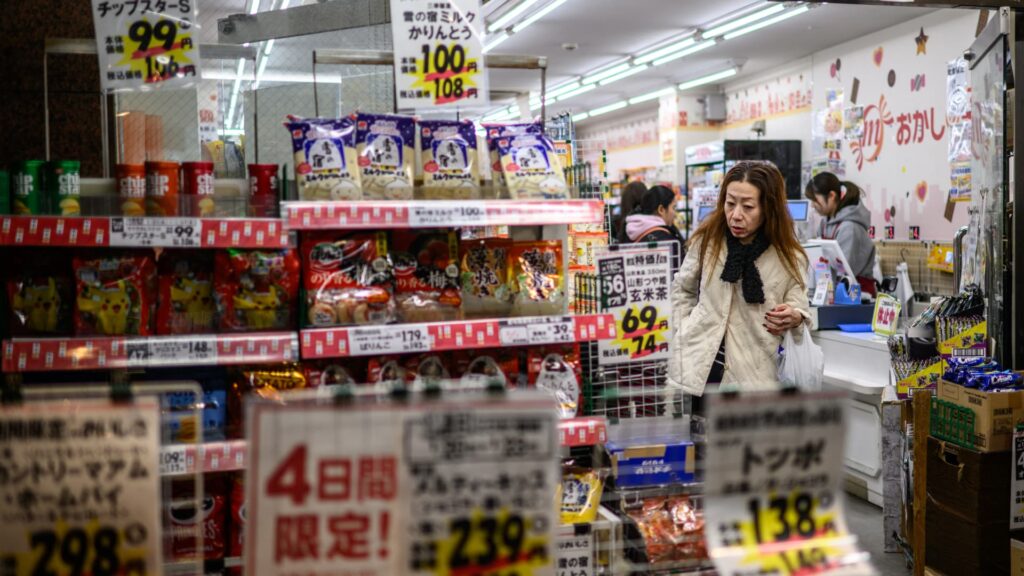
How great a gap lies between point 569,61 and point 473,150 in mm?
10089

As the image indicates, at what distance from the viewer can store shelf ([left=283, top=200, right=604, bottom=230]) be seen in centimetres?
272

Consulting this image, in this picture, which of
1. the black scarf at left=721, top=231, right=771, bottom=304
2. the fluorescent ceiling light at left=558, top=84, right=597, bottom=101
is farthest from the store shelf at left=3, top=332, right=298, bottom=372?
the fluorescent ceiling light at left=558, top=84, right=597, bottom=101

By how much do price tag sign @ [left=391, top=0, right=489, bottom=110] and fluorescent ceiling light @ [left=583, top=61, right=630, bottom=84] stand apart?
32.8ft

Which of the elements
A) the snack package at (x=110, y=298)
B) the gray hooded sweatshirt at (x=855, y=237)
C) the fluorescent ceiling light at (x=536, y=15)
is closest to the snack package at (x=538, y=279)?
the snack package at (x=110, y=298)

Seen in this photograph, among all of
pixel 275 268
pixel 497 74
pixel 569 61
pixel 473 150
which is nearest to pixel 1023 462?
pixel 473 150

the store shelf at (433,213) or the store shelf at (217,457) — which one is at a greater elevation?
the store shelf at (433,213)

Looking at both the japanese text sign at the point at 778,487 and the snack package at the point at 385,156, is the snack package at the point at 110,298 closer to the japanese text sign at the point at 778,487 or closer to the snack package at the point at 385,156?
the snack package at the point at 385,156

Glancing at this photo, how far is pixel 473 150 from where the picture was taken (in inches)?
119

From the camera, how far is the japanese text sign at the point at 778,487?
1587 mm

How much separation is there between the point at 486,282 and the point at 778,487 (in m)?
1.59

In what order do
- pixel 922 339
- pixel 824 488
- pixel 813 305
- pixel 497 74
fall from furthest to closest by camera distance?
pixel 497 74, pixel 813 305, pixel 922 339, pixel 824 488

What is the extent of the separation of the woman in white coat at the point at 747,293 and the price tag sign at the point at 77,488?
2568 mm

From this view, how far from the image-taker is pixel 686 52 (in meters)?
11.4

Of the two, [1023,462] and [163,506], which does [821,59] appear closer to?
[1023,462]
